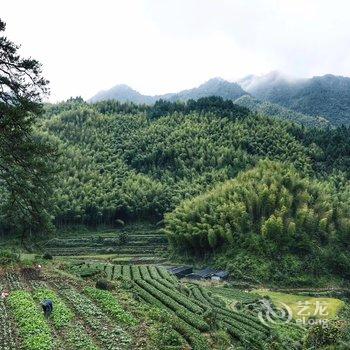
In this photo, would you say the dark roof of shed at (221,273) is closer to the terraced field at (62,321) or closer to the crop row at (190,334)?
the crop row at (190,334)

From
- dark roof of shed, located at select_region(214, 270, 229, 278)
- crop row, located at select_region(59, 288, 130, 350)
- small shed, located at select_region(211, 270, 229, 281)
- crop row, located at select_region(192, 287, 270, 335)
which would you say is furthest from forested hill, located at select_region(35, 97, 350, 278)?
crop row, located at select_region(192, 287, 270, 335)

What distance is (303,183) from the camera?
2618 inches

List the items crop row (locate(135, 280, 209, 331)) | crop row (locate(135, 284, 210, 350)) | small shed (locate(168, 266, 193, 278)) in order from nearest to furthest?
1. crop row (locate(135, 284, 210, 350))
2. crop row (locate(135, 280, 209, 331))
3. small shed (locate(168, 266, 193, 278))

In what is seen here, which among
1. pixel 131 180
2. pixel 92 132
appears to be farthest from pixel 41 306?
pixel 92 132

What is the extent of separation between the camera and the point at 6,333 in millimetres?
20344

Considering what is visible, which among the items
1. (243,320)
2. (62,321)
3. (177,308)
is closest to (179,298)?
(177,308)

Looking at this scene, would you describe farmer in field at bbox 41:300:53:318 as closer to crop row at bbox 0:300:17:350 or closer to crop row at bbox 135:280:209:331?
crop row at bbox 0:300:17:350

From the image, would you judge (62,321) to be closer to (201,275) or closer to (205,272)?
(201,275)

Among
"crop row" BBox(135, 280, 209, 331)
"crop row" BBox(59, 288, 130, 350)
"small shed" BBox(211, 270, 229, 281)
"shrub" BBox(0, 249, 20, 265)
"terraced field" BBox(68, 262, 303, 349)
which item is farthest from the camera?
→ "small shed" BBox(211, 270, 229, 281)

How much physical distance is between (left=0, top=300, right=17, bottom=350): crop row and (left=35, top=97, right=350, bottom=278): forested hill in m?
12.9

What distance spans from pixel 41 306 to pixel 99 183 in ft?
208

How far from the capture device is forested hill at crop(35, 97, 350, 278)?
61844 mm

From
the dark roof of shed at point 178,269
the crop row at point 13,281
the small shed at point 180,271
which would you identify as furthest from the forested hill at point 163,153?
the crop row at point 13,281

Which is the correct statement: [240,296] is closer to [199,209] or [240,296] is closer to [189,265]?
[189,265]
